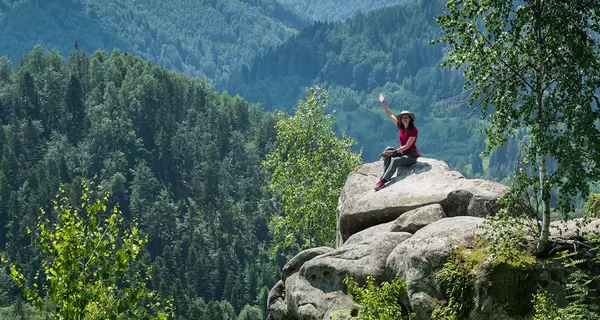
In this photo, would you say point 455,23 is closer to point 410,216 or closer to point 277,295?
point 410,216

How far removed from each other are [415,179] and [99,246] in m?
13.0

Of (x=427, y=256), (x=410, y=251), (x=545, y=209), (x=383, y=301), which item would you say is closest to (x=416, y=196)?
(x=410, y=251)

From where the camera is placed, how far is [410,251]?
885 inches

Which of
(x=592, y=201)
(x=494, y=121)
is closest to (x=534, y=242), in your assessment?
(x=494, y=121)

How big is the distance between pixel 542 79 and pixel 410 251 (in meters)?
5.81

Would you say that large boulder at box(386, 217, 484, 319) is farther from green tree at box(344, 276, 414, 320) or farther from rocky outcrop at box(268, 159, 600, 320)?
green tree at box(344, 276, 414, 320)

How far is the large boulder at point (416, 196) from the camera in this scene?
26.1m

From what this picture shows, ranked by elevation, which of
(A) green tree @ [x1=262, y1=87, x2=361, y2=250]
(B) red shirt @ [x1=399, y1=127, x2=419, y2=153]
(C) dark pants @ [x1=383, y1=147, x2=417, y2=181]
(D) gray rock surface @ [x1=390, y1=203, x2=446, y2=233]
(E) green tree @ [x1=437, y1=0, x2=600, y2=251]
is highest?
(E) green tree @ [x1=437, y1=0, x2=600, y2=251]

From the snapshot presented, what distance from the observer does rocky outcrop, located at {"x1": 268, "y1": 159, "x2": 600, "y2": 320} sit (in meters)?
20.4

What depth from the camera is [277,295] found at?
94.4ft

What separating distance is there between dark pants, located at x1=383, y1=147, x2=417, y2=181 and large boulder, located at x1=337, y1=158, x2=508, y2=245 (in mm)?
219

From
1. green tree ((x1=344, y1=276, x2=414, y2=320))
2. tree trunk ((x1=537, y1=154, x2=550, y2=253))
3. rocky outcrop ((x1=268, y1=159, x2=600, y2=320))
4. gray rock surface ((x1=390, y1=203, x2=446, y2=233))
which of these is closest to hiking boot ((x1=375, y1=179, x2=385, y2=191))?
rocky outcrop ((x1=268, y1=159, x2=600, y2=320))

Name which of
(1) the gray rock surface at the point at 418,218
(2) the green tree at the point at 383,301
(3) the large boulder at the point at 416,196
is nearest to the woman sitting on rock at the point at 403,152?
(3) the large boulder at the point at 416,196

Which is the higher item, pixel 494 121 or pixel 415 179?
pixel 494 121
